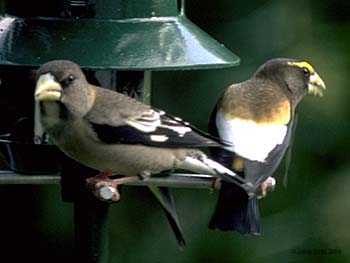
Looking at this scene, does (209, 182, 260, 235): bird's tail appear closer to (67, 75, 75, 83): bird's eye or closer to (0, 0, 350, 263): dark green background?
(67, 75, 75, 83): bird's eye

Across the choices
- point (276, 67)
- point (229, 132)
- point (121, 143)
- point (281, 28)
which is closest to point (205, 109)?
point (281, 28)

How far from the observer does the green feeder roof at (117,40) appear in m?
5.44

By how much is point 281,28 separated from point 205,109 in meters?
0.52

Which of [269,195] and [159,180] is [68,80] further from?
[269,195]

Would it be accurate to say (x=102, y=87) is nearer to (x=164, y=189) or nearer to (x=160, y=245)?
(x=164, y=189)

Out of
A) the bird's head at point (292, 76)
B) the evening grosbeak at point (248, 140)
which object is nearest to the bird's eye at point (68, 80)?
the evening grosbeak at point (248, 140)

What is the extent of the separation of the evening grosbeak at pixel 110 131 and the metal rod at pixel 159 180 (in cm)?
14

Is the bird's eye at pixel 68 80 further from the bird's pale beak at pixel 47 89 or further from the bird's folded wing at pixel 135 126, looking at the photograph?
the bird's folded wing at pixel 135 126

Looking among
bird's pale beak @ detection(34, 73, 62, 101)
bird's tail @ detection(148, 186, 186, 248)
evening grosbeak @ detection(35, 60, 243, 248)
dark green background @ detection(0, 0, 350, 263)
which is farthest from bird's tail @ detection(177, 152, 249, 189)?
dark green background @ detection(0, 0, 350, 263)

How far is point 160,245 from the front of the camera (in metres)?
7.52

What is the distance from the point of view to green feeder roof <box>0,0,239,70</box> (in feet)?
17.9

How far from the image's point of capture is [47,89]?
5.16 metres

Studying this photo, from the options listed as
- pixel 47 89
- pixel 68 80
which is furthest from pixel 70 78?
pixel 47 89

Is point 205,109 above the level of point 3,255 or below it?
above
